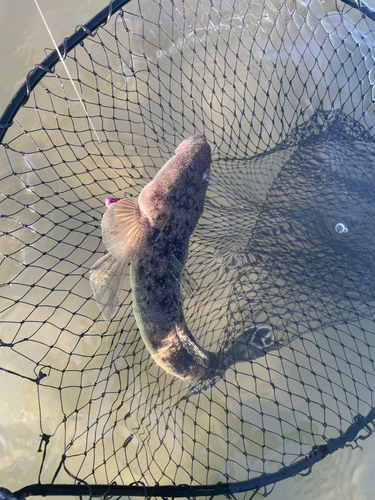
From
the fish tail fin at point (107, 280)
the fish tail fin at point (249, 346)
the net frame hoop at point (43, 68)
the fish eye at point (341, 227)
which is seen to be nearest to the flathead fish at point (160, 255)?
the fish tail fin at point (107, 280)

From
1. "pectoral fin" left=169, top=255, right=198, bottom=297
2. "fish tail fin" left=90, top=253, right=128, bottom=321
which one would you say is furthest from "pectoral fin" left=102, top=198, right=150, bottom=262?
"pectoral fin" left=169, top=255, right=198, bottom=297

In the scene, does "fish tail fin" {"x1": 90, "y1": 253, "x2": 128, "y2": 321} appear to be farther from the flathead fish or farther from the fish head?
the fish head

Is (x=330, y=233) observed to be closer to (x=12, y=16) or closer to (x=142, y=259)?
(x=142, y=259)

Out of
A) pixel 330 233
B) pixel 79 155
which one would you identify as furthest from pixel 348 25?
pixel 79 155

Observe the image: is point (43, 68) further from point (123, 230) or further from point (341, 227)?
point (341, 227)

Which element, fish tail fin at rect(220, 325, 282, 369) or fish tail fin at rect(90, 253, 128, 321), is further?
fish tail fin at rect(220, 325, 282, 369)
